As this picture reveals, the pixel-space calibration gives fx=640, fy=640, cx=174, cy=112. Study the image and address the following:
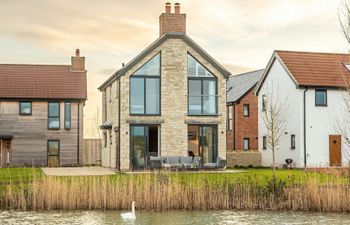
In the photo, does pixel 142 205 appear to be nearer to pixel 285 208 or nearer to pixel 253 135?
pixel 285 208

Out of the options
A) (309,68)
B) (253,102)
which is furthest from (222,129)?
(253,102)

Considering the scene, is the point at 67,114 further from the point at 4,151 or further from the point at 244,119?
the point at 244,119

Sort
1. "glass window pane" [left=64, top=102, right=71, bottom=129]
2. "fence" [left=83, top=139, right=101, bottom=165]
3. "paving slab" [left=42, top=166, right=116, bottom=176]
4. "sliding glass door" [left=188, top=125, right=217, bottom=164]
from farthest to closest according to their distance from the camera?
"fence" [left=83, top=139, right=101, bottom=165] → "glass window pane" [left=64, top=102, right=71, bottom=129] → "sliding glass door" [left=188, top=125, right=217, bottom=164] → "paving slab" [left=42, top=166, right=116, bottom=176]

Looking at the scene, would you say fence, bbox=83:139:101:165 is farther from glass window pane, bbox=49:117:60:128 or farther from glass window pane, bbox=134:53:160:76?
glass window pane, bbox=134:53:160:76

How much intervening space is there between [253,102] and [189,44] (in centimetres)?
1364

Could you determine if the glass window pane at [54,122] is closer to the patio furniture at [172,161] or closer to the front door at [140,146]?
the front door at [140,146]

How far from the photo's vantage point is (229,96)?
49.8 meters

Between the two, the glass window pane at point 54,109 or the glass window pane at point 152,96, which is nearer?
the glass window pane at point 152,96

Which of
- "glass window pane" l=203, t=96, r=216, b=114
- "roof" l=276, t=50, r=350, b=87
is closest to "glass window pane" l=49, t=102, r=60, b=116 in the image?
"glass window pane" l=203, t=96, r=216, b=114

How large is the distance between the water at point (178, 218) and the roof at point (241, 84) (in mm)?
27439

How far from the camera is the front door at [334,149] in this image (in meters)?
38.6

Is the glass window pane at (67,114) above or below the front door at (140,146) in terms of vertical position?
above

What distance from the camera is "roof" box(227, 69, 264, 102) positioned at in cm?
4800

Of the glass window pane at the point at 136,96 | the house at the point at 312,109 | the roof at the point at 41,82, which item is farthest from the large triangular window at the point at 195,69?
the roof at the point at 41,82
